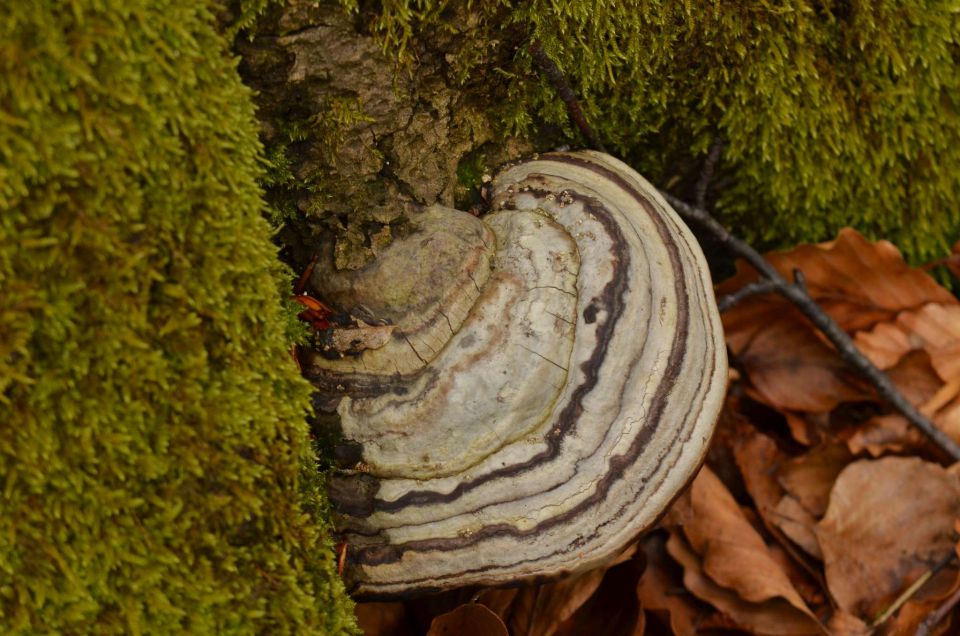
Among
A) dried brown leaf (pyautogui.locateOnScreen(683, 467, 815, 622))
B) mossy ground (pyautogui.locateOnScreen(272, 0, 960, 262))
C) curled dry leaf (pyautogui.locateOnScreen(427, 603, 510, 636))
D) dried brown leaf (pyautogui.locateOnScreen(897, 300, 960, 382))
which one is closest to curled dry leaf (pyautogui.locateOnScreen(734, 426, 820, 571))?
dried brown leaf (pyautogui.locateOnScreen(683, 467, 815, 622))

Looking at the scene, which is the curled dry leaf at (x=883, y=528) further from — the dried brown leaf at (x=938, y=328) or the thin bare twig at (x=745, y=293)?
the thin bare twig at (x=745, y=293)

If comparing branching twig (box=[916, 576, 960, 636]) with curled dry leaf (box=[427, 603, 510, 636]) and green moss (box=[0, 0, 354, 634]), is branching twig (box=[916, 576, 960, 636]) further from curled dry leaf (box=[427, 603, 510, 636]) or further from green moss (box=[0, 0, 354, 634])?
green moss (box=[0, 0, 354, 634])

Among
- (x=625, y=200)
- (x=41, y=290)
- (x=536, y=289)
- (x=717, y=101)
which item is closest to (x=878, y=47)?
(x=717, y=101)

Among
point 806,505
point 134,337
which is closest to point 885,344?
point 806,505

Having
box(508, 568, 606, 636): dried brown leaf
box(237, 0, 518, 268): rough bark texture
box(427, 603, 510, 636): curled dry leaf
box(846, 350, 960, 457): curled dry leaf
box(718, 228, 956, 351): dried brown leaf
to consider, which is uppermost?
box(237, 0, 518, 268): rough bark texture

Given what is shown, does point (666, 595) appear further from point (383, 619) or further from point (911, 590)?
point (383, 619)

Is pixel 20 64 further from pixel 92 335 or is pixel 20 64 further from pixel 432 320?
pixel 432 320
